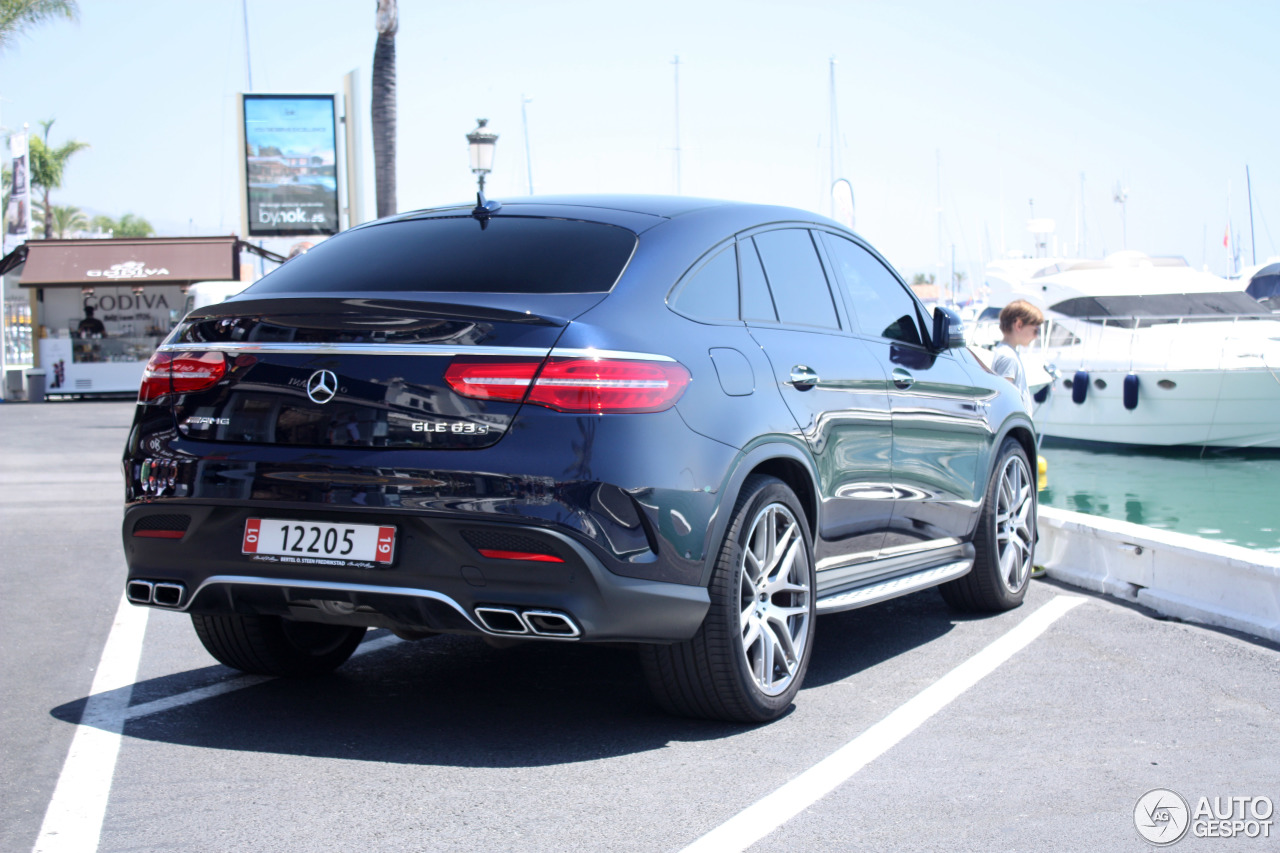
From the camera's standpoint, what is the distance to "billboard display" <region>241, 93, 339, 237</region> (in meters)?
31.3

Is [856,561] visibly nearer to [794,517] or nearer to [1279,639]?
[794,517]

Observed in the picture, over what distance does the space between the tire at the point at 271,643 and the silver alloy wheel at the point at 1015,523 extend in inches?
127

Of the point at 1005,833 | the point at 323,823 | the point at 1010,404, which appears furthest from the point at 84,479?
the point at 1005,833

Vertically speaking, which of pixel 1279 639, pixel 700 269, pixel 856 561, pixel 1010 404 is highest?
pixel 700 269

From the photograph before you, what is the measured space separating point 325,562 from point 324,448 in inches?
13.1

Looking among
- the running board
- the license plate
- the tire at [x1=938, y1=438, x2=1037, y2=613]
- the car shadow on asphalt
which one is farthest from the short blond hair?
the license plate

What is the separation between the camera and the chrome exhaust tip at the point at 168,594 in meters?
4.16

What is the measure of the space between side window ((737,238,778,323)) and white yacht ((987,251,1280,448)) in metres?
16.2

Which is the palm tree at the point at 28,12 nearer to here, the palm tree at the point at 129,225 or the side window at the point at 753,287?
the side window at the point at 753,287

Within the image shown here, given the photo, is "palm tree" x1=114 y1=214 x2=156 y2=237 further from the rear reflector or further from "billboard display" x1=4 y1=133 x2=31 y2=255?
the rear reflector

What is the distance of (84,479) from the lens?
13.8 meters

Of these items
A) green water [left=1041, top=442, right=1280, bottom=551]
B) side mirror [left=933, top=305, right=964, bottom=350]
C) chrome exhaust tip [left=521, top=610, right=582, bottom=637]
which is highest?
side mirror [left=933, top=305, right=964, bottom=350]

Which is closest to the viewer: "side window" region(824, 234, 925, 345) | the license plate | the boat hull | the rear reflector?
the rear reflector

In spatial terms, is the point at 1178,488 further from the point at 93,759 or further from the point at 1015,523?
the point at 93,759
